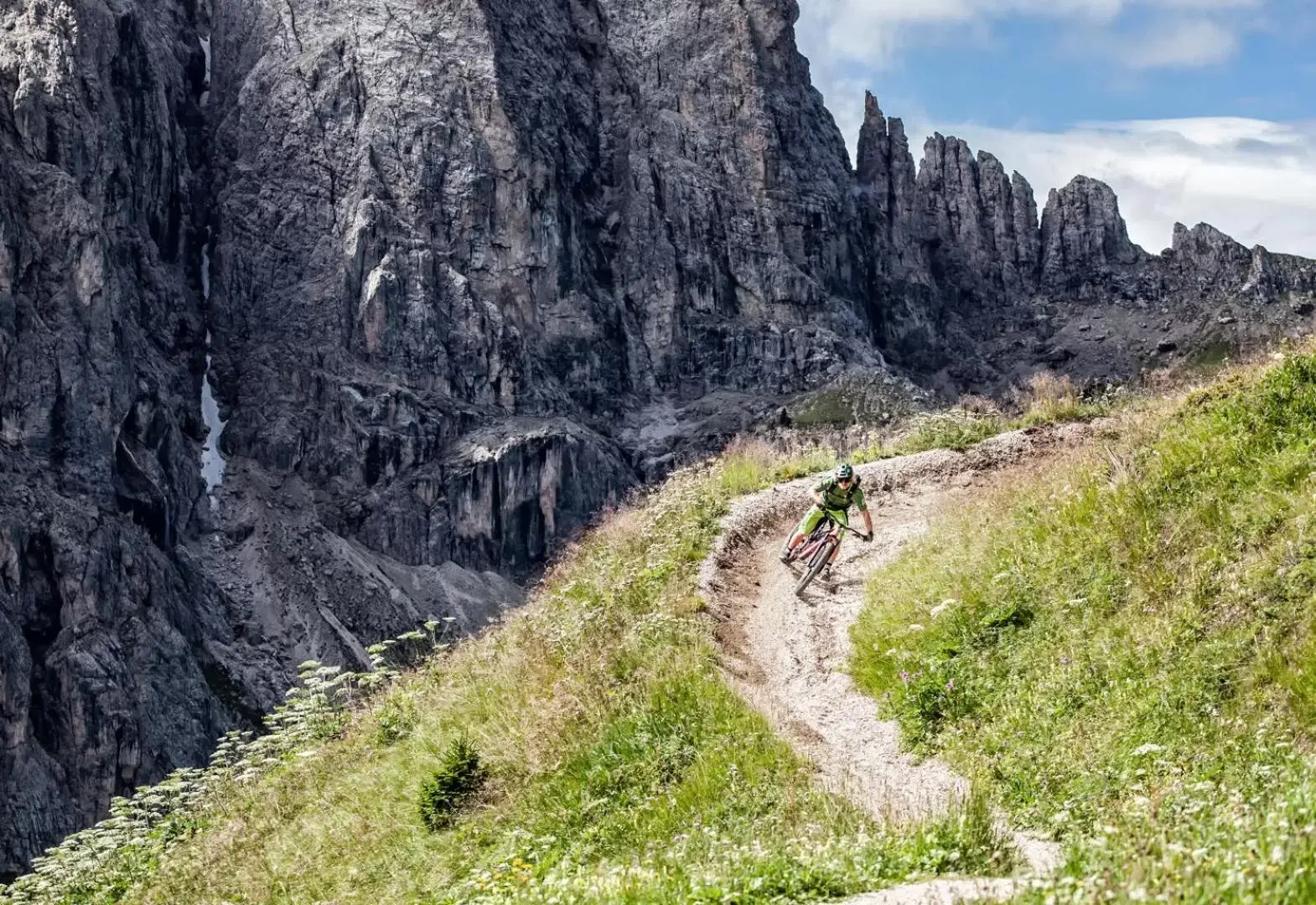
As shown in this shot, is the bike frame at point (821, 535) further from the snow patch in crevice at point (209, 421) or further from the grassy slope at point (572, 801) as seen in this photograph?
the snow patch in crevice at point (209, 421)

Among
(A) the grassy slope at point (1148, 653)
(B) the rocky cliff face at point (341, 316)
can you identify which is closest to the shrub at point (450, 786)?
(A) the grassy slope at point (1148, 653)

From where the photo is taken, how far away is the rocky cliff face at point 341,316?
343ft

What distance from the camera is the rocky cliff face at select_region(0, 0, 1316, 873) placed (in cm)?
10444

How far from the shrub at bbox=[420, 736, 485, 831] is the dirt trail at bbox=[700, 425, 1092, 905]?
2713 millimetres

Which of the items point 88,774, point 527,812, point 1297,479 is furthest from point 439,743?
point 88,774

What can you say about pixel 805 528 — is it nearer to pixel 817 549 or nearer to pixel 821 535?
pixel 821 535

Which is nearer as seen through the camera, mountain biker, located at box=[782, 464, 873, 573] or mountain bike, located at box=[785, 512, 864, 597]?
mountain bike, located at box=[785, 512, 864, 597]

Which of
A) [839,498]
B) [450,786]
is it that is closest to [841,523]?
[839,498]

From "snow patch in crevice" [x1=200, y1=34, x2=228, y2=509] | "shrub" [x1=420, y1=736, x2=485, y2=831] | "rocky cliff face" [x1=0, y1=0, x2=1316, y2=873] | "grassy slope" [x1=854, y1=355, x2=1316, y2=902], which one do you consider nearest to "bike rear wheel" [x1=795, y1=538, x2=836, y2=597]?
"grassy slope" [x1=854, y1=355, x2=1316, y2=902]

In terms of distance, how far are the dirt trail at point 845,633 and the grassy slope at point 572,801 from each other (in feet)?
1.31

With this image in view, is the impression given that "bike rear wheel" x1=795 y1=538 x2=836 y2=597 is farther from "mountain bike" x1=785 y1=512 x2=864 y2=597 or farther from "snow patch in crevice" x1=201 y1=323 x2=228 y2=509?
"snow patch in crevice" x1=201 y1=323 x2=228 y2=509

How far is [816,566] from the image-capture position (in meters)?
17.1

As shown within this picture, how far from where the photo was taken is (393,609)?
124m

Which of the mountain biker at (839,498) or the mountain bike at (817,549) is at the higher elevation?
the mountain biker at (839,498)
